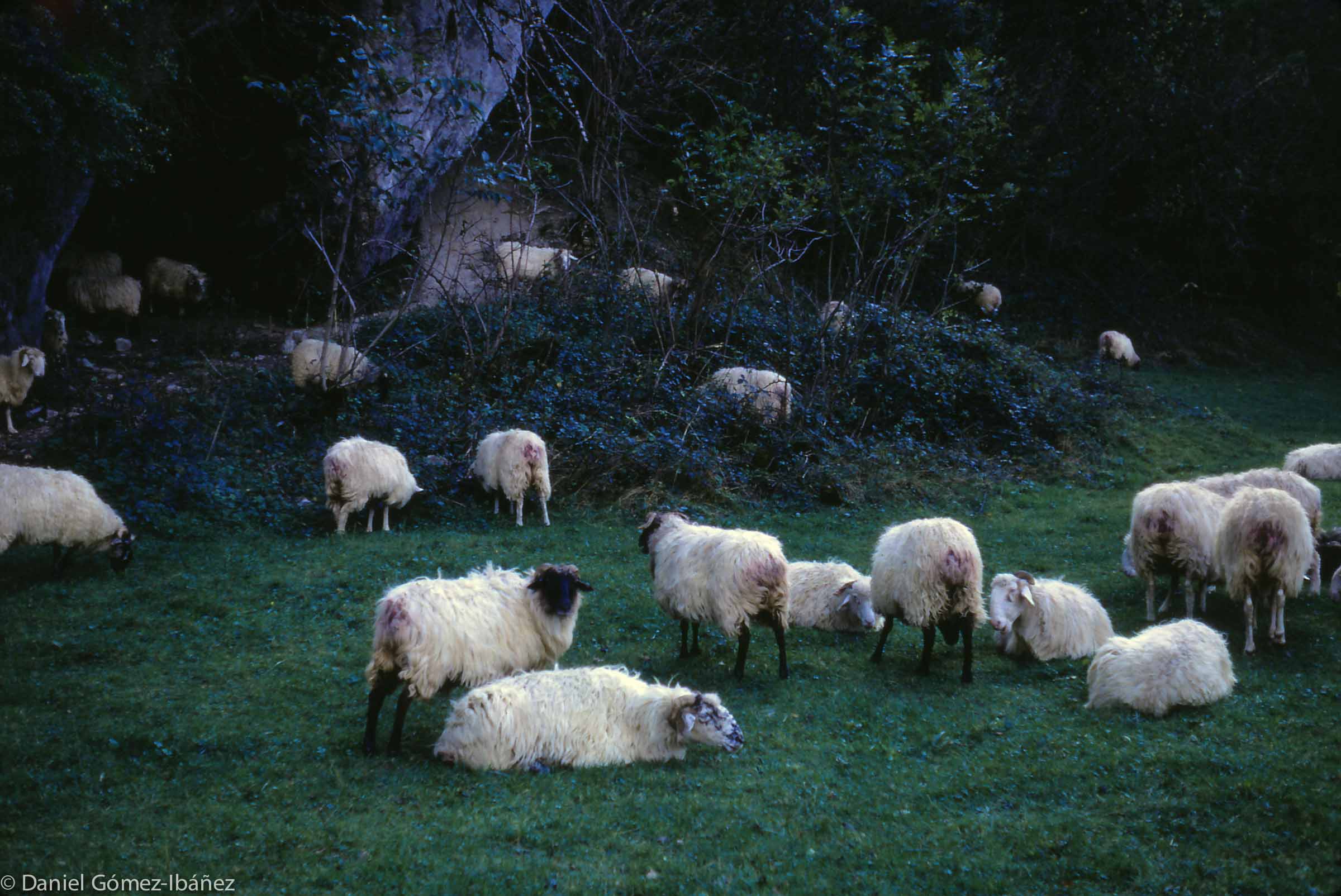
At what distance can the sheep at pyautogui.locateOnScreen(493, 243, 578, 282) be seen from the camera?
15.8 metres

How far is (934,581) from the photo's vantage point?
7.52 metres

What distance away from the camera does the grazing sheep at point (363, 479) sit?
1089cm

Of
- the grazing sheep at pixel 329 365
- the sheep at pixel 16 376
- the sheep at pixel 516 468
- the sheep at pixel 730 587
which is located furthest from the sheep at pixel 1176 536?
the sheep at pixel 16 376

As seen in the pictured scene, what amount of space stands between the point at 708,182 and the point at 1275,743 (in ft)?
61.8

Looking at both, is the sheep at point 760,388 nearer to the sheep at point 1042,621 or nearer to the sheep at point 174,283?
Answer: the sheep at point 1042,621

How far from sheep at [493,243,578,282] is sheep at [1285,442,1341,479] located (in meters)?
A: 12.0

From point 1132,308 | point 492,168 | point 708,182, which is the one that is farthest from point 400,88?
point 1132,308

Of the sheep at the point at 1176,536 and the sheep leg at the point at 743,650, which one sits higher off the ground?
the sheep at the point at 1176,536

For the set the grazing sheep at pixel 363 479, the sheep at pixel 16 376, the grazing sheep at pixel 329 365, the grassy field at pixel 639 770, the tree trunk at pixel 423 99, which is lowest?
the grassy field at pixel 639 770

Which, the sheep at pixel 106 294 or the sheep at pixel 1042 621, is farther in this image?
the sheep at pixel 106 294

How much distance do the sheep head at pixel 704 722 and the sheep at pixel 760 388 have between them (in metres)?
8.42

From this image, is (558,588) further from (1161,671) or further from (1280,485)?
(1280,485)

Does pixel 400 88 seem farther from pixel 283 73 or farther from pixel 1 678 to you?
pixel 283 73

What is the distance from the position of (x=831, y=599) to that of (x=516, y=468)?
4465mm
